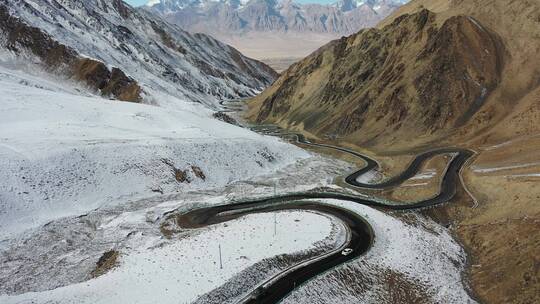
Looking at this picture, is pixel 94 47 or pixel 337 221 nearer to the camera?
pixel 337 221

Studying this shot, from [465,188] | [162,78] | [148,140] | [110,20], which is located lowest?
[465,188]

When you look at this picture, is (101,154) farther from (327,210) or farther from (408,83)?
(408,83)

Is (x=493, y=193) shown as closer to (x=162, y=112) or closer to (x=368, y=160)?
(x=368, y=160)

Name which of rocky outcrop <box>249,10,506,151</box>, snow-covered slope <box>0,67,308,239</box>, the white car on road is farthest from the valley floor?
rocky outcrop <box>249,10,506,151</box>

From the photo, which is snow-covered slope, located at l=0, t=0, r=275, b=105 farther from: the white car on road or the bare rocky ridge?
the white car on road

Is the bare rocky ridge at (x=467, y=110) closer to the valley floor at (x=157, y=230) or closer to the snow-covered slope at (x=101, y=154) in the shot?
the valley floor at (x=157, y=230)

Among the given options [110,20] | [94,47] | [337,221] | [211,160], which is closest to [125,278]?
[337,221]
